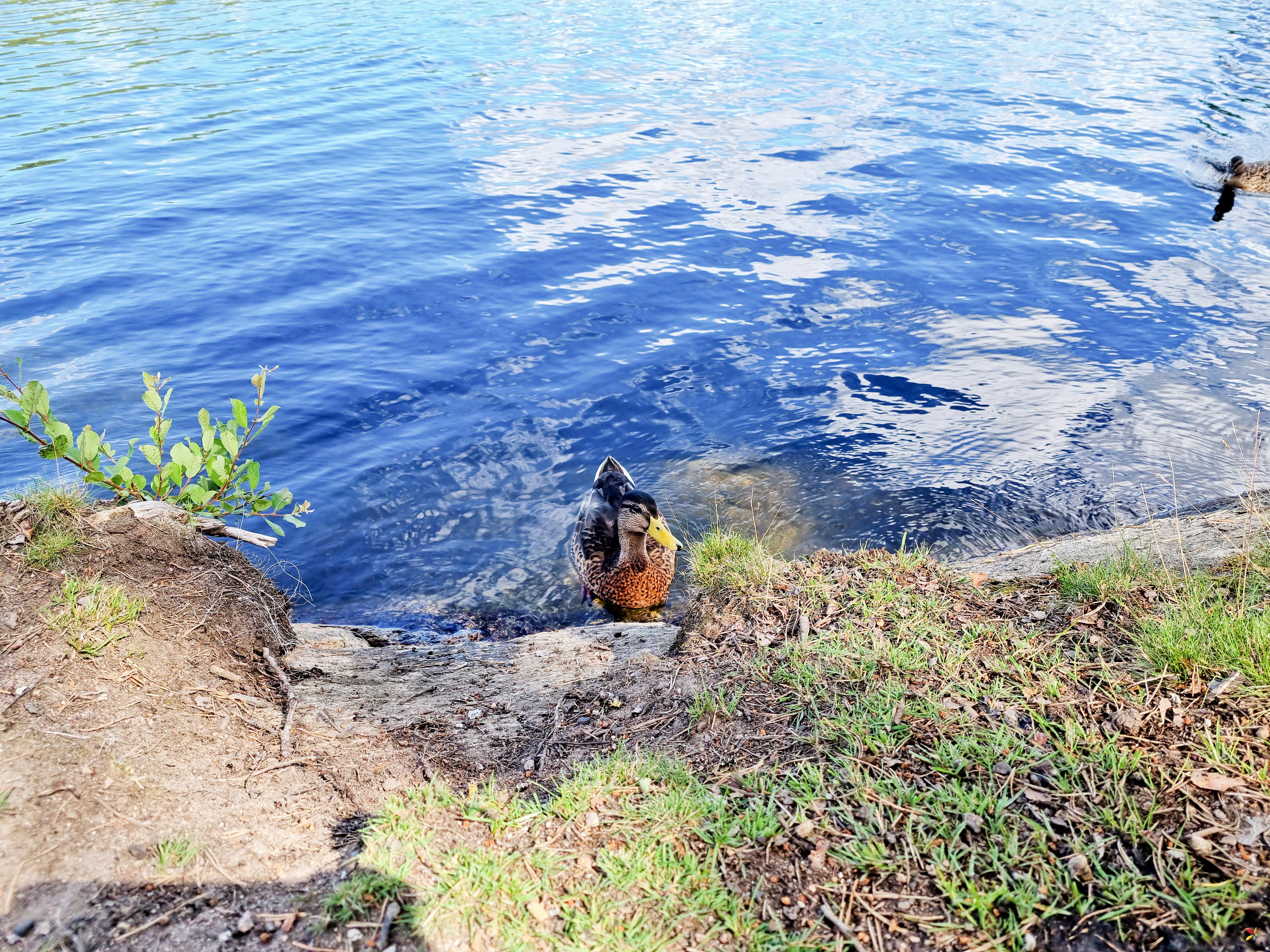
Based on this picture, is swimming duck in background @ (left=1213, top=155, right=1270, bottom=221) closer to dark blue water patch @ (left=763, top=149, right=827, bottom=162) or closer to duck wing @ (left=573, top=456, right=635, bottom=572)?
dark blue water patch @ (left=763, top=149, right=827, bottom=162)

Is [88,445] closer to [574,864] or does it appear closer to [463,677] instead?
[463,677]

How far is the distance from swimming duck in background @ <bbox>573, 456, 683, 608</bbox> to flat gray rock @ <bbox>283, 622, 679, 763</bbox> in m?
0.61

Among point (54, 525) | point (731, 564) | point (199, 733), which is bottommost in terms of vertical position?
point (731, 564)

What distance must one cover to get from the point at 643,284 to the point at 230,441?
25.0 ft

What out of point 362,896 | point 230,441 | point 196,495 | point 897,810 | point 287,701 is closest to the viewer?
point 362,896

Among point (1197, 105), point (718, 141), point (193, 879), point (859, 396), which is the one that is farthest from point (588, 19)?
point (193, 879)

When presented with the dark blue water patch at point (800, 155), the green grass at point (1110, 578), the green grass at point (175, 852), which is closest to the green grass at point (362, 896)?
the green grass at point (175, 852)

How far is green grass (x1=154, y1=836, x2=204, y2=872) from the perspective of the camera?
9.16 ft

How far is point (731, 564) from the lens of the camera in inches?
197

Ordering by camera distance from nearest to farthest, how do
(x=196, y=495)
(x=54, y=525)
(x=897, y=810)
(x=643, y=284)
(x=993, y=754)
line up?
(x=897, y=810) < (x=993, y=754) < (x=54, y=525) < (x=196, y=495) < (x=643, y=284)

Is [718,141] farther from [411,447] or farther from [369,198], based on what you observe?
[411,447]

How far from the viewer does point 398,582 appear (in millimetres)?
6922

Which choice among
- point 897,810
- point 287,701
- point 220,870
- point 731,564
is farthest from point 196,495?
point 897,810

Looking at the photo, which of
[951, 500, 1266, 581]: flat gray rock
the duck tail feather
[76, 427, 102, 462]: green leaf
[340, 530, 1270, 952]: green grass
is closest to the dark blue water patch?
the duck tail feather
